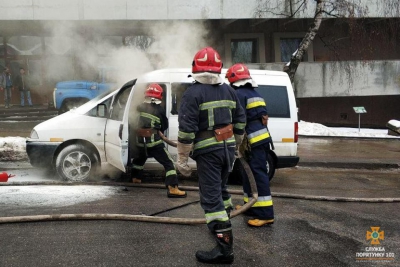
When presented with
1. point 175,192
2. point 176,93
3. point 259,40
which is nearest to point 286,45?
point 259,40

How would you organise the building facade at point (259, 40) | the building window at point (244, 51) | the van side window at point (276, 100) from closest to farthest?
the van side window at point (276, 100)
the building facade at point (259, 40)
the building window at point (244, 51)

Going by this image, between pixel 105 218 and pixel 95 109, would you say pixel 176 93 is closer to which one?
pixel 95 109

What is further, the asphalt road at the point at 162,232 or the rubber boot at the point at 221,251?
the asphalt road at the point at 162,232

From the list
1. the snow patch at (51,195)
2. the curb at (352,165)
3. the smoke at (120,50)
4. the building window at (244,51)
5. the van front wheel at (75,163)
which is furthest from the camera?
the building window at (244,51)

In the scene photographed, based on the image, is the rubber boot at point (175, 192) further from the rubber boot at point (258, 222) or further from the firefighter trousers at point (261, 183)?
the rubber boot at point (258, 222)

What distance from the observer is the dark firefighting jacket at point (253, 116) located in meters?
5.10

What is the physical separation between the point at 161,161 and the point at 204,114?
258cm

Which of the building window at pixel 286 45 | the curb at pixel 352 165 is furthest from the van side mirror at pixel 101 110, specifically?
the building window at pixel 286 45

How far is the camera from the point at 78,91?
13914 mm

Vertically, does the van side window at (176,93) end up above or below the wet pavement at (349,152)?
above

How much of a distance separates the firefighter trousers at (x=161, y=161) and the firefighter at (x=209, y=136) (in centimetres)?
219

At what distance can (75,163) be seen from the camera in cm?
708

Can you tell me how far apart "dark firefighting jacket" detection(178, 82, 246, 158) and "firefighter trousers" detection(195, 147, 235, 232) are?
0.08 metres

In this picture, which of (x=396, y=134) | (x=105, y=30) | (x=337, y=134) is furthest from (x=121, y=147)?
(x=396, y=134)
